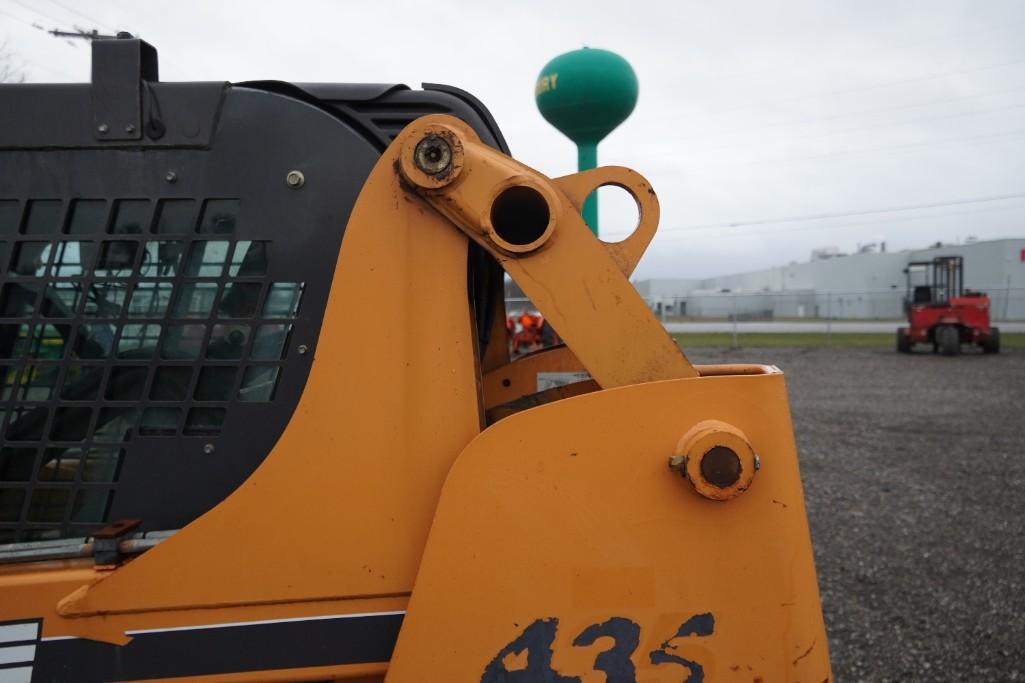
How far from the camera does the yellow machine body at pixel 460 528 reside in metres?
1.39

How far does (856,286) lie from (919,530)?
170 ft

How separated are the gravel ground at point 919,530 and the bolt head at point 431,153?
3236 mm

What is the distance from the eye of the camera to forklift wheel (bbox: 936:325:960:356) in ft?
54.2

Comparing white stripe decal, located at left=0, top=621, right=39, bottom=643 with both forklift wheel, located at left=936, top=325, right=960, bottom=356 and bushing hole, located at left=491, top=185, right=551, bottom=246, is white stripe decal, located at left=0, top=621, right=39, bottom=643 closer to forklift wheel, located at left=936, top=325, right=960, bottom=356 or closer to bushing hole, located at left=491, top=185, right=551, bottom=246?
bushing hole, located at left=491, top=185, right=551, bottom=246

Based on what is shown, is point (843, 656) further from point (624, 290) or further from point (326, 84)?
point (326, 84)

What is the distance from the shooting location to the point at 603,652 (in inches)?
54.9

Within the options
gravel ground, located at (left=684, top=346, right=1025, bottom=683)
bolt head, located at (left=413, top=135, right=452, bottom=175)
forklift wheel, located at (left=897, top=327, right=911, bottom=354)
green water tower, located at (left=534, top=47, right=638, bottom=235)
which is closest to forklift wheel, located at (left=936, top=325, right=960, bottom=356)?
forklift wheel, located at (left=897, top=327, right=911, bottom=354)

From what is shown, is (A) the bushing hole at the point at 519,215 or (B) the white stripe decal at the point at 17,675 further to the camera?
(A) the bushing hole at the point at 519,215

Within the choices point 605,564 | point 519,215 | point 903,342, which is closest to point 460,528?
point 605,564

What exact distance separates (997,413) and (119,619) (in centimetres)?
1121

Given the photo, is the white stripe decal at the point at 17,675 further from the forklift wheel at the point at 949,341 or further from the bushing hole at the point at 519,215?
the forklift wheel at the point at 949,341

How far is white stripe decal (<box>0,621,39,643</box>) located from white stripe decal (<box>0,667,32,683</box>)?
7 cm

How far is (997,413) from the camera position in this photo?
8.98 m

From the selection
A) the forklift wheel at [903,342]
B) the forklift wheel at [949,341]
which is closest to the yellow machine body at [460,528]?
the forklift wheel at [949,341]
